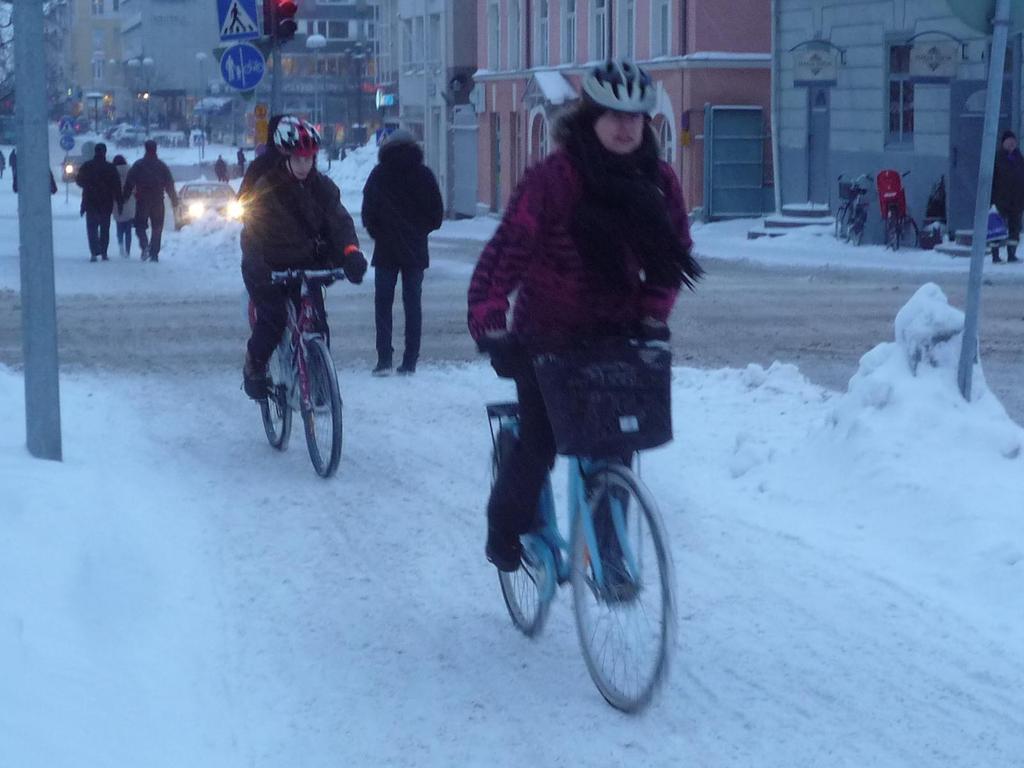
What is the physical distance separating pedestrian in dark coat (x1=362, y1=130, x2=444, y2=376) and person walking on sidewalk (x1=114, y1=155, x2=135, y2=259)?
14420 mm

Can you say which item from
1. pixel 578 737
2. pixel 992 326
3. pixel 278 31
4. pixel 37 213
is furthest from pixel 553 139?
pixel 992 326

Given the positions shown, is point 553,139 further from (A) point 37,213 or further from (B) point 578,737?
(A) point 37,213

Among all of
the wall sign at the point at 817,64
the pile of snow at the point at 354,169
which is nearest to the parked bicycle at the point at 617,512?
the wall sign at the point at 817,64

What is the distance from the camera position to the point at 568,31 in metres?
44.0

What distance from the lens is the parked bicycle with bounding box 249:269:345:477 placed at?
8.51 meters

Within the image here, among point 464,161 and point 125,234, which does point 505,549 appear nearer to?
point 125,234

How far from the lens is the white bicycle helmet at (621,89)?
4.87m

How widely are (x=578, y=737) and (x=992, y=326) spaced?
11.4 meters

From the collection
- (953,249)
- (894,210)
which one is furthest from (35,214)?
(894,210)

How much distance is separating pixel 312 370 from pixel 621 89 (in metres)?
4.13

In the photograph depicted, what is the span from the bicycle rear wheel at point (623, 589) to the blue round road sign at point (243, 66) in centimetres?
1146

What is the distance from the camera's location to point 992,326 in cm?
1544

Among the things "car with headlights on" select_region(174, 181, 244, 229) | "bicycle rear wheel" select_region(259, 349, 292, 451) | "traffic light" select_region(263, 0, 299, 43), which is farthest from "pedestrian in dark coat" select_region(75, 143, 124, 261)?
"bicycle rear wheel" select_region(259, 349, 292, 451)

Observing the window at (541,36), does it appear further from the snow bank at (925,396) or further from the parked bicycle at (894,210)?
the snow bank at (925,396)
